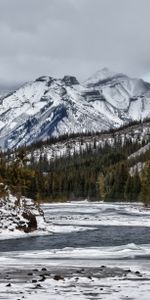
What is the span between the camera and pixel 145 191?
495ft

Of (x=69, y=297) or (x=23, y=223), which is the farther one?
(x=23, y=223)

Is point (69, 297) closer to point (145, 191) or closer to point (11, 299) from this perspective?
Result: point (11, 299)

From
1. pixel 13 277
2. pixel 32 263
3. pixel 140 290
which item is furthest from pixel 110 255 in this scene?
pixel 140 290

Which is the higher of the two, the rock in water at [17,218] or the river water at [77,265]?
the rock in water at [17,218]

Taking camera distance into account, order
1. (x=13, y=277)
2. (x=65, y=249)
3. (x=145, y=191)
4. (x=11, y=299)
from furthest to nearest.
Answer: (x=145, y=191), (x=65, y=249), (x=13, y=277), (x=11, y=299)

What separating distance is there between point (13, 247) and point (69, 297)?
83.7 ft

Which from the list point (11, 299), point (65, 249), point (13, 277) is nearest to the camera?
point (11, 299)

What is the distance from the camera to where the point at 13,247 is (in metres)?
47.4

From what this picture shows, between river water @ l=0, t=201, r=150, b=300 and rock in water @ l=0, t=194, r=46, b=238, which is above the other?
rock in water @ l=0, t=194, r=46, b=238

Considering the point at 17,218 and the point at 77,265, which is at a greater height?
the point at 17,218

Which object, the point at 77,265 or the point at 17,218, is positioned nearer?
the point at 77,265

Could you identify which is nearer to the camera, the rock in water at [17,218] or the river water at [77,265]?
the river water at [77,265]

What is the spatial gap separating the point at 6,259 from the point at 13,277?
360 inches

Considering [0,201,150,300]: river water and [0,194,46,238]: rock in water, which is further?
[0,194,46,238]: rock in water
